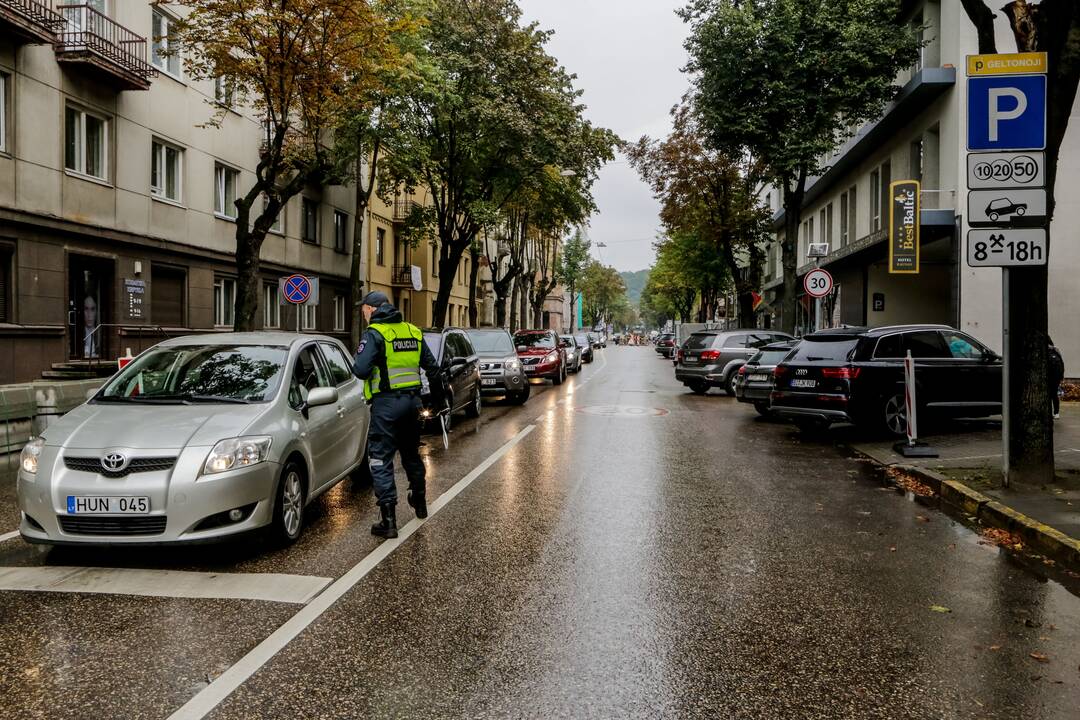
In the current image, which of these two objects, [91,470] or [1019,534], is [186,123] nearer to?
[91,470]

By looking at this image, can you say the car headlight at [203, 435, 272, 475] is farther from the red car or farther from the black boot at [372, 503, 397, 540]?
the red car

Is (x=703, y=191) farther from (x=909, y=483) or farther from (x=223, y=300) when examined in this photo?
(x=909, y=483)

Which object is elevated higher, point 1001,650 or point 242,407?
point 242,407

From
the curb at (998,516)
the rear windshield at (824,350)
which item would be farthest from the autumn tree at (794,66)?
the curb at (998,516)

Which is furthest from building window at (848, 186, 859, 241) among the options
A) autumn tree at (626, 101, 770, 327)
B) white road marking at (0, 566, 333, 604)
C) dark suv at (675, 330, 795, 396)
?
white road marking at (0, 566, 333, 604)

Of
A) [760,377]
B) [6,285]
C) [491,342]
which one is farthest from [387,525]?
[6,285]

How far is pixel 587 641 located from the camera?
4.20 meters

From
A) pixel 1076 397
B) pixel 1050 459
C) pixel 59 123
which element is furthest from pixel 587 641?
pixel 1076 397

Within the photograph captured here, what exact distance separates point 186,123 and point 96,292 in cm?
565

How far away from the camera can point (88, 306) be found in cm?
1830

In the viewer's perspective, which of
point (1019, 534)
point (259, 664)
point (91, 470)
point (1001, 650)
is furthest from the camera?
point (1019, 534)

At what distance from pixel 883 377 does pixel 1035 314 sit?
4054 mm

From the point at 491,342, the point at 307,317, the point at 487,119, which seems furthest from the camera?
the point at 307,317

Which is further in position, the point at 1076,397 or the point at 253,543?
the point at 1076,397
